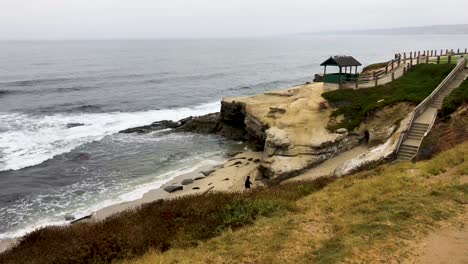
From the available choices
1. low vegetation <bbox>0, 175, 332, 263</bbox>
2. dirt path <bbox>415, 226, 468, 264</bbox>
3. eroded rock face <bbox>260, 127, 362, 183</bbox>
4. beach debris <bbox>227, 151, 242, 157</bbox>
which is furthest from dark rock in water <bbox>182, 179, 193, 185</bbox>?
dirt path <bbox>415, 226, 468, 264</bbox>

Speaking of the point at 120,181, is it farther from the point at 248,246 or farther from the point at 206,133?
the point at 248,246

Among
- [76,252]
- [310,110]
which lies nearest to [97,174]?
[310,110]

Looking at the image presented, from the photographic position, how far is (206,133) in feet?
148

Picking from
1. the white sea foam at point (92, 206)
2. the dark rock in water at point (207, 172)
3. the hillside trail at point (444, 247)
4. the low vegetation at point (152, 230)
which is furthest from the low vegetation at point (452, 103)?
the white sea foam at point (92, 206)

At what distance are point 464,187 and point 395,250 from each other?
232 inches

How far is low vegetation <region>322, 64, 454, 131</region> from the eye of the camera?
30.7m

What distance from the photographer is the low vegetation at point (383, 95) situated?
1209 inches

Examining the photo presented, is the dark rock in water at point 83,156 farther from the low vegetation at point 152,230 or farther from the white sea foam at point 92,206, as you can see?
the low vegetation at point 152,230

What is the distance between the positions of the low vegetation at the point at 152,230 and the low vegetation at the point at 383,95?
53.2 feet

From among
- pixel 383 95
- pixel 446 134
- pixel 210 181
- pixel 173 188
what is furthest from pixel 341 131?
pixel 173 188

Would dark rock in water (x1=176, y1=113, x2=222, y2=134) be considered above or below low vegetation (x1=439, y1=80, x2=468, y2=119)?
below

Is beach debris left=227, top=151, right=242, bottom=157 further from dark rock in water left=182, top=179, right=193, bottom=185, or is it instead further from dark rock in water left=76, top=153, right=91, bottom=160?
dark rock in water left=76, top=153, right=91, bottom=160

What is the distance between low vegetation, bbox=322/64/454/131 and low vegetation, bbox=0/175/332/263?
638 inches

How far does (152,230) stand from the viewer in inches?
538
